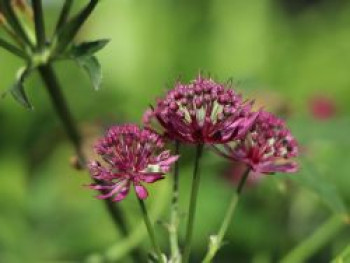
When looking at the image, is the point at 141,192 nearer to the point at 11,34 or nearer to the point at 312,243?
the point at 11,34

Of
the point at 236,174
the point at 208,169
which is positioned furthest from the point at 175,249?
the point at 208,169

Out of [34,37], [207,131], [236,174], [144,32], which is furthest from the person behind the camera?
[144,32]

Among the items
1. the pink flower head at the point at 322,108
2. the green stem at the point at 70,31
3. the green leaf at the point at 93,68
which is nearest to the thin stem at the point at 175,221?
the green leaf at the point at 93,68

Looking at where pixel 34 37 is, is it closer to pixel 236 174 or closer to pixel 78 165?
pixel 78 165

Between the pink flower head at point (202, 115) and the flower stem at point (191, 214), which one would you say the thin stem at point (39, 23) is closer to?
the pink flower head at point (202, 115)

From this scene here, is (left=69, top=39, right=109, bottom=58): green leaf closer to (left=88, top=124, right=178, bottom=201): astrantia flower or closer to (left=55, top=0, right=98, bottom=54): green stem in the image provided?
(left=55, top=0, right=98, bottom=54): green stem

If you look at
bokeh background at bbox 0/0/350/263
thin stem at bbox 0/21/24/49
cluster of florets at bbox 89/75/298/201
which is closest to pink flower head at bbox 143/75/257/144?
cluster of florets at bbox 89/75/298/201

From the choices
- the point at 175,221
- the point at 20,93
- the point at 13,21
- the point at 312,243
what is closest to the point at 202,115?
the point at 175,221

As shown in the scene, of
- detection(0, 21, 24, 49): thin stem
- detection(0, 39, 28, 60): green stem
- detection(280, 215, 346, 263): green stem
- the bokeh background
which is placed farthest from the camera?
the bokeh background
